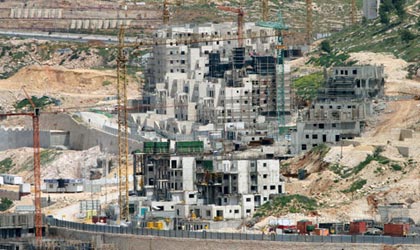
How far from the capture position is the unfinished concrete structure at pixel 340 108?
128 m

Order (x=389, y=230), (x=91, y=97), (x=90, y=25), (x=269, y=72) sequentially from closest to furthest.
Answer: (x=389, y=230) < (x=269, y=72) < (x=91, y=97) < (x=90, y=25)

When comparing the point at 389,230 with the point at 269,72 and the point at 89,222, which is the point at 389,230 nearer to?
the point at 89,222

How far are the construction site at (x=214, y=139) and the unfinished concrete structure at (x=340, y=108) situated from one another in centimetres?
9

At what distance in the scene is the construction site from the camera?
112188 millimetres

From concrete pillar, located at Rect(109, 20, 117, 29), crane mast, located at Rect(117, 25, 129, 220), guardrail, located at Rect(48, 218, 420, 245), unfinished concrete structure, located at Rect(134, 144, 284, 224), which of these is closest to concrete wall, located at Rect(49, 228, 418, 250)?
guardrail, located at Rect(48, 218, 420, 245)

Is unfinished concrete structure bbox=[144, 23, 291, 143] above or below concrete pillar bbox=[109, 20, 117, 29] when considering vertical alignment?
below

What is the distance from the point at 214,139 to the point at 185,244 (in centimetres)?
2695

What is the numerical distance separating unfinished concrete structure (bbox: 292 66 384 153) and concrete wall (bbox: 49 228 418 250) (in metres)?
18.5

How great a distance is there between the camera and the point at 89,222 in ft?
386

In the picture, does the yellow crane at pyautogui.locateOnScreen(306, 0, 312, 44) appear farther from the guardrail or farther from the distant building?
the guardrail

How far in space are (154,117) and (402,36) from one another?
1402cm

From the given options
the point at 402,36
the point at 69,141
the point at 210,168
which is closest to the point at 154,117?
the point at 69,141

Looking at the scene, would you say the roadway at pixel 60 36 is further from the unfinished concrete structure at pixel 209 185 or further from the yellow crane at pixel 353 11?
the unfinished concrete structure at pixel 209 185

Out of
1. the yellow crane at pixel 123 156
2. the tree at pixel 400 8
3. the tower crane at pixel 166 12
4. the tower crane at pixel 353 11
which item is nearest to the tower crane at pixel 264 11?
the tower crane at pixel 353 11
